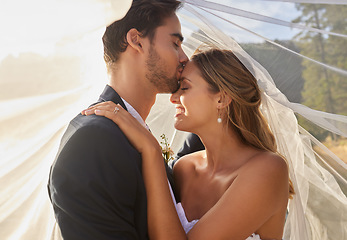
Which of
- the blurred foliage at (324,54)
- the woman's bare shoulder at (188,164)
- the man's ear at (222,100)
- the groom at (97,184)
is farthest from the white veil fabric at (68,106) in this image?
the woman's bare shoulder at (188,164)

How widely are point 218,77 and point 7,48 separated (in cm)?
160

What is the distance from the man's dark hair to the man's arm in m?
0.90

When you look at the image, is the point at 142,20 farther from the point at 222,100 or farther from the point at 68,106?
the point at 68,106

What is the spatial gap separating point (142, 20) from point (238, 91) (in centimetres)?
88

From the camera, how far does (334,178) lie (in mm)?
2969

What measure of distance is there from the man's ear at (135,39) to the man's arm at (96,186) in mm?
811

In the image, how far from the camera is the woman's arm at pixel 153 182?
2387mm

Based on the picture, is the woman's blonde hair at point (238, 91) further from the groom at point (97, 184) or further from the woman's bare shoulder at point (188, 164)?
the groom at point (97, 184)

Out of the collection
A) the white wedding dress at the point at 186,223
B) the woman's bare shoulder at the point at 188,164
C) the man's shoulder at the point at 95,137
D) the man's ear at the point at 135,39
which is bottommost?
the white wedding dress at the point at 186,223

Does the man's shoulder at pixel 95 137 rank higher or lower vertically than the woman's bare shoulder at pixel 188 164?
higher

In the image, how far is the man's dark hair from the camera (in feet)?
9.61

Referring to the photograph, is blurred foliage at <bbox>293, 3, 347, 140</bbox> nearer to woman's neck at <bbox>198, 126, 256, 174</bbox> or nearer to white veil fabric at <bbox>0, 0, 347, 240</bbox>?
A: white veil fabric at <bbox>0, 0, 347, 240</bbox>

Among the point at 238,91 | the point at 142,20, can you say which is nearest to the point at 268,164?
the point at 238,91

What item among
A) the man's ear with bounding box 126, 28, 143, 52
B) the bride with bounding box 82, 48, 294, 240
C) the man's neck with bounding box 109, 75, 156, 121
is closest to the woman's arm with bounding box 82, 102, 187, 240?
the bride with bounding box 82, 48, 294, 240
